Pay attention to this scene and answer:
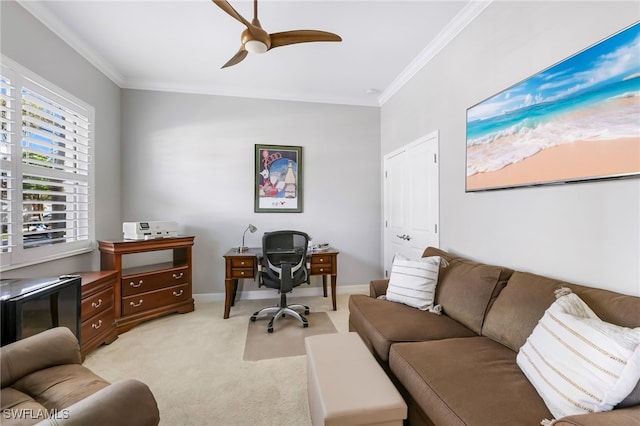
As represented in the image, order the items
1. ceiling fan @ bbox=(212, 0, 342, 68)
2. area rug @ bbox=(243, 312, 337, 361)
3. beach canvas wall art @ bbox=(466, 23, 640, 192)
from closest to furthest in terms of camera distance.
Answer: beach canvas wall art @ bbox=(466, 23, 640, 192) → ceiling fan @ bbox=(212, 0, 342, 68) → area rug @ bbox=(243, 312, 337, 361)

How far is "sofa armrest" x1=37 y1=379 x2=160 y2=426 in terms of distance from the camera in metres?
0.74

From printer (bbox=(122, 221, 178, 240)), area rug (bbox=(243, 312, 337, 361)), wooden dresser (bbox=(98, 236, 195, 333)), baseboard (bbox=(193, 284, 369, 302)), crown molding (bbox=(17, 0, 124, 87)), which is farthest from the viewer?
baseboard (bbox=(193, 284, 369, 302))

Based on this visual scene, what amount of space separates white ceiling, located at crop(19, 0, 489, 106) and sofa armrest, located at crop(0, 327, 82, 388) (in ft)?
8.10

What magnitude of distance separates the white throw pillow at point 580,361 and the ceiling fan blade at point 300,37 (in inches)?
85.0

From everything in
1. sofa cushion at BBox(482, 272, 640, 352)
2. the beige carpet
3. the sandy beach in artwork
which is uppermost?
the sandy beach in artwork

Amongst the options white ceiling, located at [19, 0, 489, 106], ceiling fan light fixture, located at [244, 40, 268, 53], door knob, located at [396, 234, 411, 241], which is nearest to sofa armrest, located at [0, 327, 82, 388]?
ceiling fan light fixture, located at [244, 40, 268, 53]

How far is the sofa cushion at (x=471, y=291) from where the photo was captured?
5.53 ft

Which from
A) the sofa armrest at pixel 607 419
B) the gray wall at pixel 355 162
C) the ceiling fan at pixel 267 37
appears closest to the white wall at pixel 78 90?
the gray wall at pixel 355 162

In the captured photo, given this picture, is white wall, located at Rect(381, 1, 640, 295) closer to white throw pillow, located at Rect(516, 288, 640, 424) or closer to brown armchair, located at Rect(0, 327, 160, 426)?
white throw pillow, located at Rect(516, 288, 640, 424)

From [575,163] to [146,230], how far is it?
145 inches

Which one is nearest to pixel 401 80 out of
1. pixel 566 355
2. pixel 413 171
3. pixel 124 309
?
pixel 413 171

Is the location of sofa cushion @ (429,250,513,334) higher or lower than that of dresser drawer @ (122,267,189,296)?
higher

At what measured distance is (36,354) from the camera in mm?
1208

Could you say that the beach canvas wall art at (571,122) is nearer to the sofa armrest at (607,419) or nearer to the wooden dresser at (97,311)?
the sofa armrest at (607,419)
